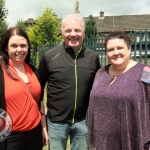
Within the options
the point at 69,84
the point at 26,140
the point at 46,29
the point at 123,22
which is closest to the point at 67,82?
the point at 69,84

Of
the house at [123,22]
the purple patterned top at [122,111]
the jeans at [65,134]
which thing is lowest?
the jeans at [65,134]

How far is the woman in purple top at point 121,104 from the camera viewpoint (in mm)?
2148

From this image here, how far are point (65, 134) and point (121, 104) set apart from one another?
853mm

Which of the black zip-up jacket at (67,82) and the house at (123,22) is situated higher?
the house at (123,22)

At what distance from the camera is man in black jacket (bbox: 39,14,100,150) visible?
8.87 feet

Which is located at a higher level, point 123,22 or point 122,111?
point 123,22

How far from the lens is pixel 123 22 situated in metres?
41.1

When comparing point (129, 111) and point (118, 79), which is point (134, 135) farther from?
point (118, 79)

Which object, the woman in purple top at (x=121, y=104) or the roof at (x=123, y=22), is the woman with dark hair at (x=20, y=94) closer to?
the woman in purple top at (x=121, y=104)

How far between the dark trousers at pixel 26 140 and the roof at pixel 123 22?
121 feet

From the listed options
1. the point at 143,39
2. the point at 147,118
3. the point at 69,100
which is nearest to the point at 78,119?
the point at 69,100

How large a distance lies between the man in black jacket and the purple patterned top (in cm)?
35

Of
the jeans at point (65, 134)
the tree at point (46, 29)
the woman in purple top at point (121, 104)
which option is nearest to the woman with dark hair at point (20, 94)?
the jeans at point (65, 134)

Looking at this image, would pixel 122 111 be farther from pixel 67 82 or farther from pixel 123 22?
pixel 123 22
